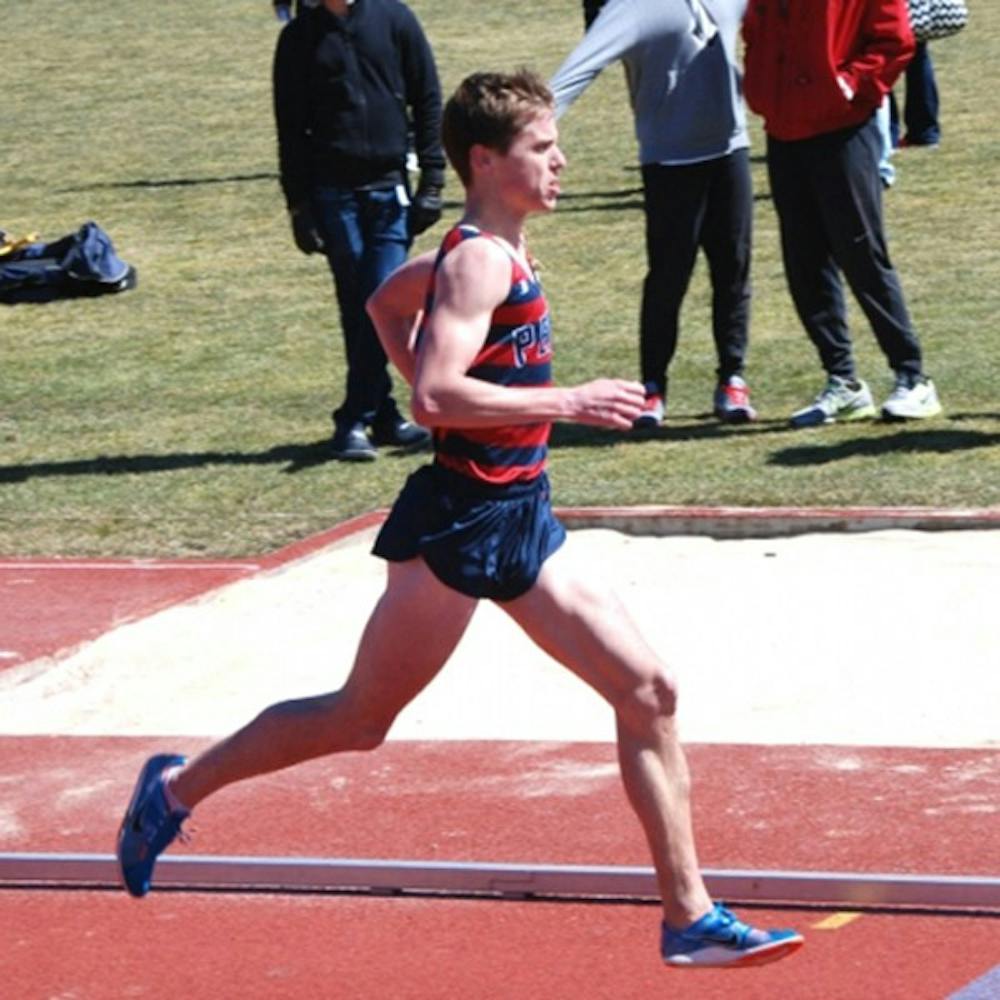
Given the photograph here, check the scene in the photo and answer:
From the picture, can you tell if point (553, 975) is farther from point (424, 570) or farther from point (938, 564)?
point (938, 564)

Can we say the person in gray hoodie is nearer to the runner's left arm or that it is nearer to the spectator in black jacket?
the spectator in black jacket

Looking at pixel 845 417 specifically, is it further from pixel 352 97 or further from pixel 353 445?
pixel 352 97

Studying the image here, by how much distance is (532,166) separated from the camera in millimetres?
5586

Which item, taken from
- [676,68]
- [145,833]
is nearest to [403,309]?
[145,833]

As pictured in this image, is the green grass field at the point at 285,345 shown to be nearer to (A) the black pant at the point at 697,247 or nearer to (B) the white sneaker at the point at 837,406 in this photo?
(B) the white sneaker at the point at 837,406

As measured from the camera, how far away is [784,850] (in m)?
6.61

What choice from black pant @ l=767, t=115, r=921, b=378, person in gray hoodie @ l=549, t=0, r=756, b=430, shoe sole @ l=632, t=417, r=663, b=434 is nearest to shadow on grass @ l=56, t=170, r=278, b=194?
shoe sole @ l=632, t=417, r=663, b=434

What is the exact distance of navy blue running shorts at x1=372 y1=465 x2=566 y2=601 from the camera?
5.57 m

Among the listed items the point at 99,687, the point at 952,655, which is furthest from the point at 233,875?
the point at 952,655

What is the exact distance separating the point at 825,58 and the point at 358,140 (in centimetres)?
201

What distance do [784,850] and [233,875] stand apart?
56.5 inches

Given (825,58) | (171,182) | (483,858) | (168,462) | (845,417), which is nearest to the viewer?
(483,858)

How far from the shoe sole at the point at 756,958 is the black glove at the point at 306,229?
626 cm

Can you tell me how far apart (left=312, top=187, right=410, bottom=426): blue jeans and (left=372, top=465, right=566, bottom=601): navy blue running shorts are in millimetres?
5531
